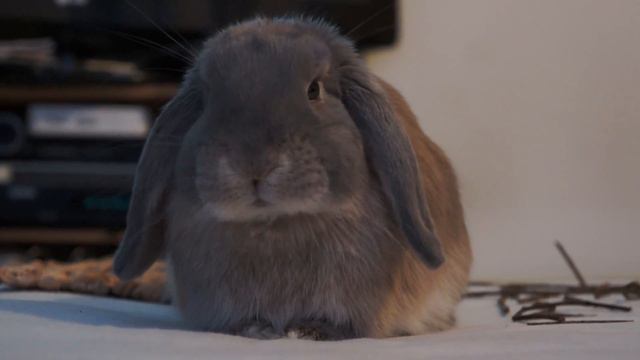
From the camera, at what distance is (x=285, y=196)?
1022mm

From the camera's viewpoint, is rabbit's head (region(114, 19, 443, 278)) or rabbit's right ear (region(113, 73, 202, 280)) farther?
rabbit's right ear (region(113, 73, 202, 280))

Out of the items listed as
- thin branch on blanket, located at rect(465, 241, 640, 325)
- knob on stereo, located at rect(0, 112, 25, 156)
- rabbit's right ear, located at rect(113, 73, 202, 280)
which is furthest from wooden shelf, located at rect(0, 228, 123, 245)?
rabbit's right ear, located at rect(113, 73, 202, 280)

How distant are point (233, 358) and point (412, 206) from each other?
30 centimetres

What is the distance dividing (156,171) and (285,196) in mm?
246

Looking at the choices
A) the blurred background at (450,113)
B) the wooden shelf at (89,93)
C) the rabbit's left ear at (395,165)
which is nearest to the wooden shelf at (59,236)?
the blurred background at (450,113)

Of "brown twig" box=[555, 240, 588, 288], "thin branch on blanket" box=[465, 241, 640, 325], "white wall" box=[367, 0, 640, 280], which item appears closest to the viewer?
"thin branch on blanket" box=[465, 241, 640, 325]

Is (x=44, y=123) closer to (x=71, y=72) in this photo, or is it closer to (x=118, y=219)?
(x=71, y=72)

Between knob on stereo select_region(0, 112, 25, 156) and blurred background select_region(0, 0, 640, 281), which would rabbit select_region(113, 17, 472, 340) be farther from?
knob on stereo select_region(0, 112, 25, 156)

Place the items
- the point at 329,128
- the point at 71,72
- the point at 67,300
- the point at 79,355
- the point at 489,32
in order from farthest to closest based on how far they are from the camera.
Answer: the point at 71,72 < the point at 489,32 < the point at 67,300 < the point at 329,128 < the point at 79,355

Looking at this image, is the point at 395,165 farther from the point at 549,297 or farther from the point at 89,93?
the point at 89,93

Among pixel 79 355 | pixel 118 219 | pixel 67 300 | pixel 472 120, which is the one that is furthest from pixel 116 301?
pixel 472 120

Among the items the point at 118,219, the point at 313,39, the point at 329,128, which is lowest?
the point at 118,219

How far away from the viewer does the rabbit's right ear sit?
1200 mm

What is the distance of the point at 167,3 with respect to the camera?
2416 mm
